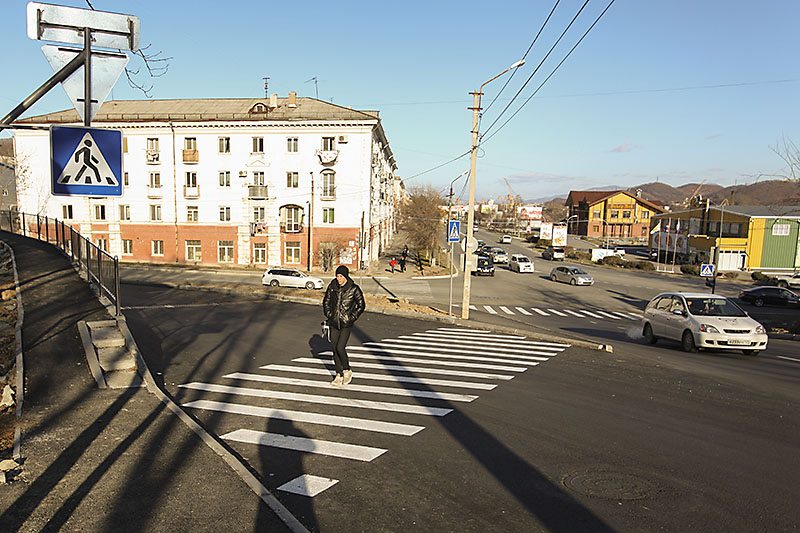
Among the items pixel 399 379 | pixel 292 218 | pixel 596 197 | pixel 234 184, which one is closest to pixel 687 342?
pixel 399 379

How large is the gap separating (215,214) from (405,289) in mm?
23566

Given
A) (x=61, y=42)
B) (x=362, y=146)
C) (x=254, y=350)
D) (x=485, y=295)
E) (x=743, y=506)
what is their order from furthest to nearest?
(x=362, y=146) → (x=485, y=295) → (x=254, y=350) → (x=61, y=42) → (x=743, y=506)

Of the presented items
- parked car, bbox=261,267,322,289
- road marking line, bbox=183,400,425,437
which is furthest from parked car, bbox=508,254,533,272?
road marking line, bbox=183,400,425,437

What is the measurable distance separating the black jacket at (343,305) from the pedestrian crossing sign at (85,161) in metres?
3.51

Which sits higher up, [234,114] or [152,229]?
[234,114]

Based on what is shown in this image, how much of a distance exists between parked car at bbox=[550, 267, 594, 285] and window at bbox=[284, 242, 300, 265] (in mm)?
25390

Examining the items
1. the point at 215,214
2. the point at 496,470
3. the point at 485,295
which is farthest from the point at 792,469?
the point at 215,214

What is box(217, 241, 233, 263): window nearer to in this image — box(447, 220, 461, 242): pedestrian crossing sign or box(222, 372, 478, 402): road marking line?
box(447, 220, 461, 242): pedestrian crossing sign

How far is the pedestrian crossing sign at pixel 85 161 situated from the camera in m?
5.67

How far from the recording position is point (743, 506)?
4578 mm

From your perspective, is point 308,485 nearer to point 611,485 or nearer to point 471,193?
point 611,485

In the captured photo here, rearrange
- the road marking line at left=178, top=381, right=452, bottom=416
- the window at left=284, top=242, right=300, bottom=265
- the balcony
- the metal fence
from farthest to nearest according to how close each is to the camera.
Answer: the window at left=284, top=242, right=300, bottom=265, the balcony, the metal fence, the road marking line at left=178, top=381, right=452, bottom=416

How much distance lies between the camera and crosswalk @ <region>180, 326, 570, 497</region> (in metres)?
5.95

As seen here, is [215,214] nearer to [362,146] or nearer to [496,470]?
[362,146]
